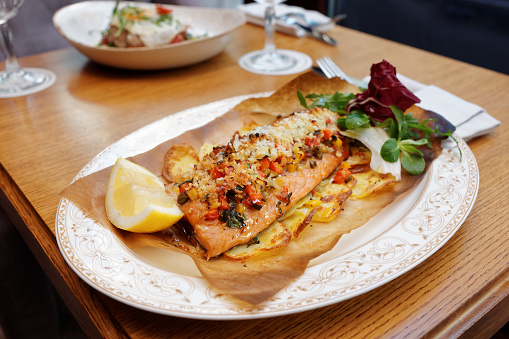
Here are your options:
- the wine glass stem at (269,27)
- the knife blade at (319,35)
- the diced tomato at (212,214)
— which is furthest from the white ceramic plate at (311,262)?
the knife blade at (319,35)

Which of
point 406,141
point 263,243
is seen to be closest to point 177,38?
point 406,141

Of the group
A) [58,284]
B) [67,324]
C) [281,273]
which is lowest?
[67,324]

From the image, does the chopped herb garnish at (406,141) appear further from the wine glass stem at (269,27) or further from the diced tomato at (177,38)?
the diced tomato at (177,38)

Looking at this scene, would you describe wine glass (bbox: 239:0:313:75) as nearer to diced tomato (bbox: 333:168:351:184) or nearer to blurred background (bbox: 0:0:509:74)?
diced tomato (bbox: 333:168:351:184)

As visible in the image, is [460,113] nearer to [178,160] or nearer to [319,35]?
[178,160]

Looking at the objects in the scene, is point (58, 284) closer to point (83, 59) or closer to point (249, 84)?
point (249, 84)

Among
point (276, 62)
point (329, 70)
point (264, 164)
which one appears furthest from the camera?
point (276, 62)

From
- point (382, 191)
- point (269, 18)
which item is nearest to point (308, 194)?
point (382, 191)
